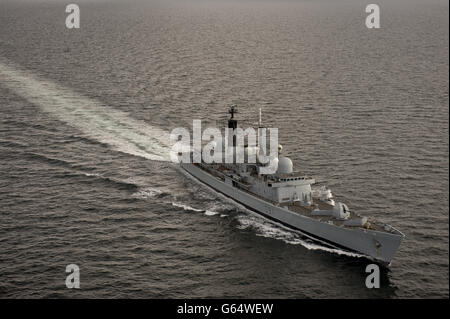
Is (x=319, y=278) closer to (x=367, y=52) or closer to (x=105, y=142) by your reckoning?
(x=105, y=142)

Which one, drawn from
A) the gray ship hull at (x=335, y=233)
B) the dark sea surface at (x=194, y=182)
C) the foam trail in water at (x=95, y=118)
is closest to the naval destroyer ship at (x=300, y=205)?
the gray ship hull at (x=335, y=233)

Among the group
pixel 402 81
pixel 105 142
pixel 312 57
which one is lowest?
pixel 105 142

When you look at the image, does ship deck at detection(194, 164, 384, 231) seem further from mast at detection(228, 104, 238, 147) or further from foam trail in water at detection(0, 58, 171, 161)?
foam trail in water at detection(0, 58, 171, 161)

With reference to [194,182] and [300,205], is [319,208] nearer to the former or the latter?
[300,205]

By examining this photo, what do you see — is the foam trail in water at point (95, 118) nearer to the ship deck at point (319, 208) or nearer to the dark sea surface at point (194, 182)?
the dark sea surface at point (194, 182)

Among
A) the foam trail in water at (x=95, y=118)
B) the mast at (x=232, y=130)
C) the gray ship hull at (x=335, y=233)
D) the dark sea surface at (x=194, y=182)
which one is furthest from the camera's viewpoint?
the foam trail in water at (x=95, y=118)
